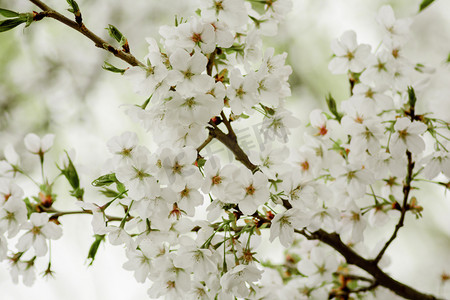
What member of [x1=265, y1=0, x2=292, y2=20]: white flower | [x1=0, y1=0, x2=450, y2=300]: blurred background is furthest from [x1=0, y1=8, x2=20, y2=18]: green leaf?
[x1=0, y1=0, x2=450, y2=300]: blurred background

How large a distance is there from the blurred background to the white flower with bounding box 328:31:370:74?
1299mm

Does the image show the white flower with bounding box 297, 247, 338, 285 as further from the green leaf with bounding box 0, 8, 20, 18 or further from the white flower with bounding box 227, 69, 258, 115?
the green leaf with bounding box 0, 8, 20, 18

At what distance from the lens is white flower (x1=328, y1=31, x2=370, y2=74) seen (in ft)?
3.51

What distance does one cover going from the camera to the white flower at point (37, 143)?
1.15 m

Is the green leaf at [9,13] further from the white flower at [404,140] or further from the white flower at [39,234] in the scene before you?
the white flower at [404,140]

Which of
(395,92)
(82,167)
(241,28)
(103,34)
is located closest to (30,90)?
(103,34)

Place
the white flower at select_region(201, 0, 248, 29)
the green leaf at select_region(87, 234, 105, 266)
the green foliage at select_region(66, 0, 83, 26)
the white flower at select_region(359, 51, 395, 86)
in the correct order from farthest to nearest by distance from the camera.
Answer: the white flower at select_region(359, 51, 395, 86)
the green leaf at select_region(87, 234, 105, 266)
the white flower at select_region(201, 0, 248, 29)
the green foliage at select_region(66, 0, 83, 26)

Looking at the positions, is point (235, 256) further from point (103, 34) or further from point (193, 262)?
point (103, 34)

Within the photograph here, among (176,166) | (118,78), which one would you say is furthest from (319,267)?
(118,78)

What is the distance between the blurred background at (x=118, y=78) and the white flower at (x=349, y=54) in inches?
51.2

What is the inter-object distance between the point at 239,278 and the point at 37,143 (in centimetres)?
69

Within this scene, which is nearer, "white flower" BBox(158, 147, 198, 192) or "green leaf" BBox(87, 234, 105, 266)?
"white flower" BBox(158, 147, 198, 192)

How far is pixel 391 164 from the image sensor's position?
0.95m

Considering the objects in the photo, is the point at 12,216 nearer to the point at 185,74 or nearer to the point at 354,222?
the point at 185,74
